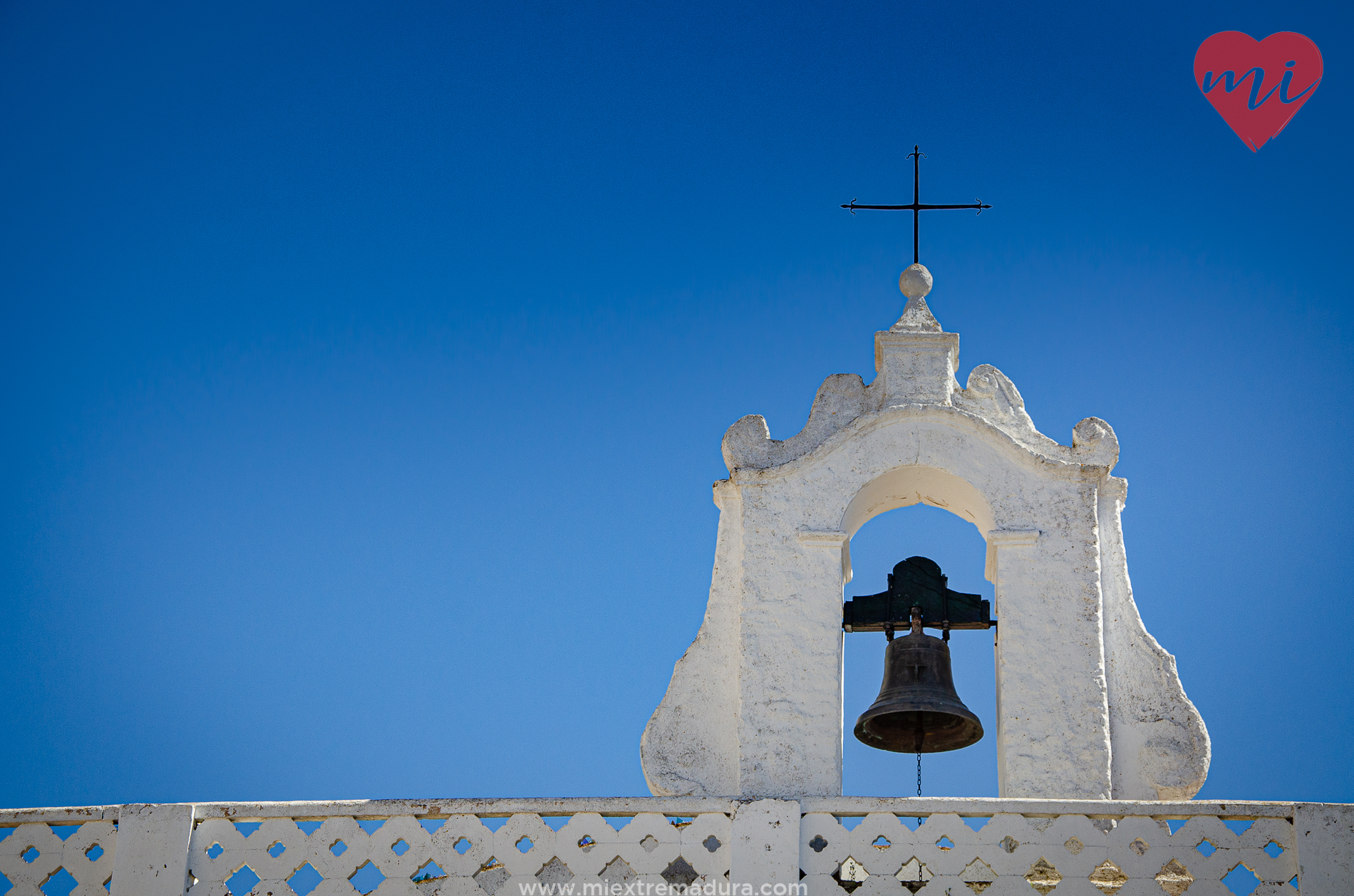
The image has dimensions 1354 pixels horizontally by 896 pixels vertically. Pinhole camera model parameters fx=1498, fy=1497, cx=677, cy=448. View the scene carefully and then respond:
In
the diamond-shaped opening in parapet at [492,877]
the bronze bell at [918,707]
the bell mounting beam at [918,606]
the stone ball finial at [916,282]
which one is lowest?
the diamond-shaped opening in parapet at [492,877]

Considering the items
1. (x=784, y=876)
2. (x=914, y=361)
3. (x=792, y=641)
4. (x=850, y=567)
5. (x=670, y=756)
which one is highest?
(x=914, y=361)

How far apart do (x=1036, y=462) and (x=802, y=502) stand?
139 cm

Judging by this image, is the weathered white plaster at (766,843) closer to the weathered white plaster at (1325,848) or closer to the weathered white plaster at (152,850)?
the weathered white plaster at (1325,848)

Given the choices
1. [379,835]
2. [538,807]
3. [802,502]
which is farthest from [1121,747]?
[379,835]

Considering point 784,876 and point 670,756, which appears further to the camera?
point 670,756

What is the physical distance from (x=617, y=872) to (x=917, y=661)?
7.68ft

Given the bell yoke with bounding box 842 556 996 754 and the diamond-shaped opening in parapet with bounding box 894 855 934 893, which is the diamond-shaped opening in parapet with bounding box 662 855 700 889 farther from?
the bell yoke with bounding box 842 556 996 754

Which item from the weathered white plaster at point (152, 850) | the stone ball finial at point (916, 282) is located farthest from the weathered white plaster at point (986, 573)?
the weathered white plaster at point (152, 850)

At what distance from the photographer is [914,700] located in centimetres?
870

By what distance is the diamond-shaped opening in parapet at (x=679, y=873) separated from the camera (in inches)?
294

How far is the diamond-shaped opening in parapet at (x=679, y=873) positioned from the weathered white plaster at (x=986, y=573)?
794mm

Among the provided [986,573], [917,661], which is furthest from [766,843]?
[986,573]

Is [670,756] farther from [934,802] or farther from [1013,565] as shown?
[1013,565]

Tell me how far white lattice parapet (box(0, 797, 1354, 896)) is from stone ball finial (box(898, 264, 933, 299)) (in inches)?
141
